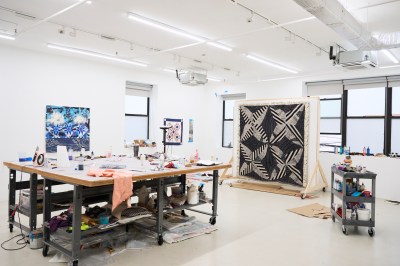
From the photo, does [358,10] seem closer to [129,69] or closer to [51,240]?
[51,240]

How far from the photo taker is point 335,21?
3564 mm

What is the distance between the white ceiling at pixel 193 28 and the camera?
12.9ft

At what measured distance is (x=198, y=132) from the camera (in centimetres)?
946

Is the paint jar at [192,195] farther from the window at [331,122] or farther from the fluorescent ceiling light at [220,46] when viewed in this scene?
the window at [331,122]

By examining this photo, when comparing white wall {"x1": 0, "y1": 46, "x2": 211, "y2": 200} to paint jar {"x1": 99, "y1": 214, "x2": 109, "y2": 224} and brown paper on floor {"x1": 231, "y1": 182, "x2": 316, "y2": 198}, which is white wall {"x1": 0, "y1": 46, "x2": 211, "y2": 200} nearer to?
brown paper on floor {"x1": 231, "y1": 182, "x2": 316, "y2": 198}

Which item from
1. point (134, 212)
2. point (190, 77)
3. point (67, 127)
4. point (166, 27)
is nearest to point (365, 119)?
point (190, 77)

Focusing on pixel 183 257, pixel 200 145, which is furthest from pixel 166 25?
pixel 200 145

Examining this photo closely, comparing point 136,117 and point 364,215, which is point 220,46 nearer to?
point 364,215

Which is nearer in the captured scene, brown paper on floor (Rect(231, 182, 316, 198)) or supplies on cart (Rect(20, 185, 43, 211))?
supplies on cart (Rect(20, 185, 43, 211))

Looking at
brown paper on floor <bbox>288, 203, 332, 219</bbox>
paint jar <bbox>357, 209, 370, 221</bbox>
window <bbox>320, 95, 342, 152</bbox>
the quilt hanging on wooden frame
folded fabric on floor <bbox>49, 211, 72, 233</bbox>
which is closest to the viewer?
folded fabric on floor <bbox>49, 211, 72, 233</bbox>

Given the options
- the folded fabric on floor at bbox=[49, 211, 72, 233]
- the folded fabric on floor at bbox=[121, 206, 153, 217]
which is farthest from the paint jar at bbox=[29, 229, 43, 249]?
the folded fabric on floor at bbox=[121, 206, 153, 217]

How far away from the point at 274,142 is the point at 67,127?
172 inches

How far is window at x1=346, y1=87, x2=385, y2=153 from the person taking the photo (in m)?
7.02

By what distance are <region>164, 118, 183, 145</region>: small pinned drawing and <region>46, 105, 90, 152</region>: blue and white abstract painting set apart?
2253mm
